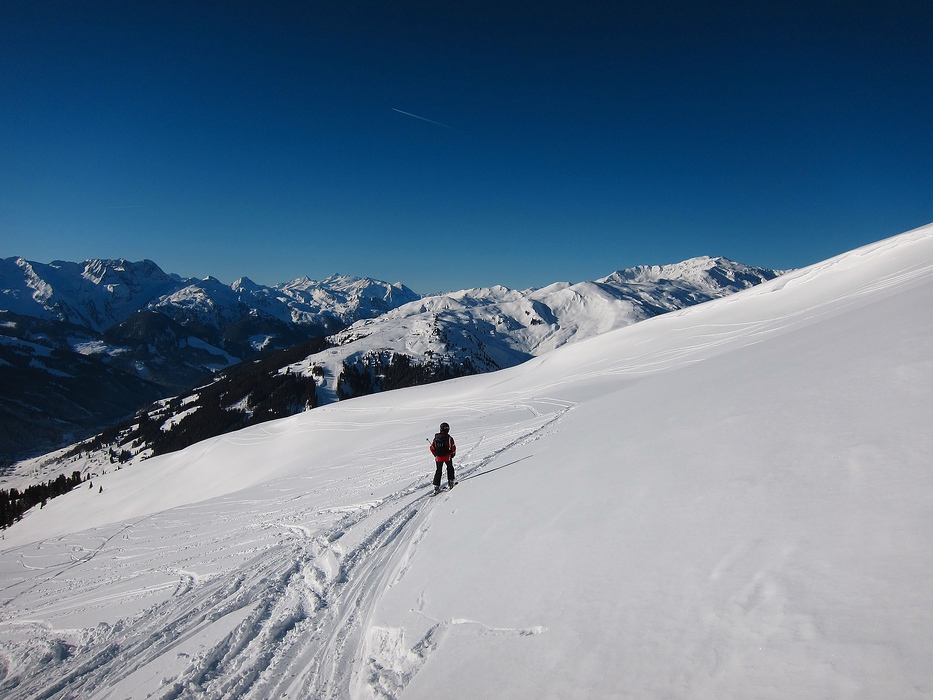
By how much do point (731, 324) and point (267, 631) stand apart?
2885cm

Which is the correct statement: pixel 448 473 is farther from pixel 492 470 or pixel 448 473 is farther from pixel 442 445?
pixel 492 470

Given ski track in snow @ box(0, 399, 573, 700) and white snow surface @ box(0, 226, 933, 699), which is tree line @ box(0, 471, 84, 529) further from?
ski track in snow @ box(0, 399, 573, 700)

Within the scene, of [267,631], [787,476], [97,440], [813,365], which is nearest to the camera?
[787,476]

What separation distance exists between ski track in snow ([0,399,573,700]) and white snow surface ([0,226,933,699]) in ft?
→ 0.16

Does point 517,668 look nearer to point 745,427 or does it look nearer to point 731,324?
point 745,427

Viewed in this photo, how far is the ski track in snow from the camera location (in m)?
5.33

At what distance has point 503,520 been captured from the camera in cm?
809

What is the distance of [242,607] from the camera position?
23.0ft

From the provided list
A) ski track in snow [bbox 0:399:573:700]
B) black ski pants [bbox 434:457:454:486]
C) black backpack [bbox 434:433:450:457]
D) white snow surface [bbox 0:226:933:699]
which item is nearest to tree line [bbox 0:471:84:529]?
white snow surface [bbox 0:226:933:699]

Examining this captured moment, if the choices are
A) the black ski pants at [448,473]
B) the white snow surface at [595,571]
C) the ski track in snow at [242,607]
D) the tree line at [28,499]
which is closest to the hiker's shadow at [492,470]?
the white snow surface at [595,571]

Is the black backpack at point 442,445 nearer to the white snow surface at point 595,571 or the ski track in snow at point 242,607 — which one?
the white snow surface at point 595,571

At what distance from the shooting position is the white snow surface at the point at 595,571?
3609 millimetres

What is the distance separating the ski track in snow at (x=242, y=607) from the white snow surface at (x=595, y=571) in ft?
0.16

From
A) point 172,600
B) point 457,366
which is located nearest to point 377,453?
point 172,600
